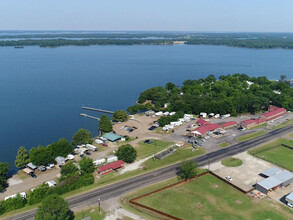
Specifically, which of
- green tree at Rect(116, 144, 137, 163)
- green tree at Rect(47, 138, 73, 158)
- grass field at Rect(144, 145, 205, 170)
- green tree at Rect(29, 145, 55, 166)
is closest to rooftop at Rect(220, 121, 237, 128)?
grass field at Rect(144, 145, 205, 170)

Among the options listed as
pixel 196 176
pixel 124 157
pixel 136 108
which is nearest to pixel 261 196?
pixel 196 176

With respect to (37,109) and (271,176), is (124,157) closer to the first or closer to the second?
(271,176)

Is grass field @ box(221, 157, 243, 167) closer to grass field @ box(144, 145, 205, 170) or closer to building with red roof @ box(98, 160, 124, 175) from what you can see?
grass field @ box(144, 145, 205, 170)

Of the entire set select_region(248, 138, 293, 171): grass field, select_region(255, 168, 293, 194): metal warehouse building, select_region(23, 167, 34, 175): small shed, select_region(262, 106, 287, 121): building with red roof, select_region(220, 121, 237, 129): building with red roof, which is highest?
select_region(262, 106, 287, 121): building with red roof

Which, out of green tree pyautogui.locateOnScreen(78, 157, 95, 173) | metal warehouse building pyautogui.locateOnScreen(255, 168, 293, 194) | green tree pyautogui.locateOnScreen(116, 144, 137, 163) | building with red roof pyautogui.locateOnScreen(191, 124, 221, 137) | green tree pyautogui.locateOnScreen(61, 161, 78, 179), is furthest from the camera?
building with red roof pyautogui.locateOnScreen(191, 124, 221, 137)

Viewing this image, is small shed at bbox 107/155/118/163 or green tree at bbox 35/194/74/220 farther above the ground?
green tree at bbox 35/194/74/220

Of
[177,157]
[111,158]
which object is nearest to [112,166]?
[111,158]
